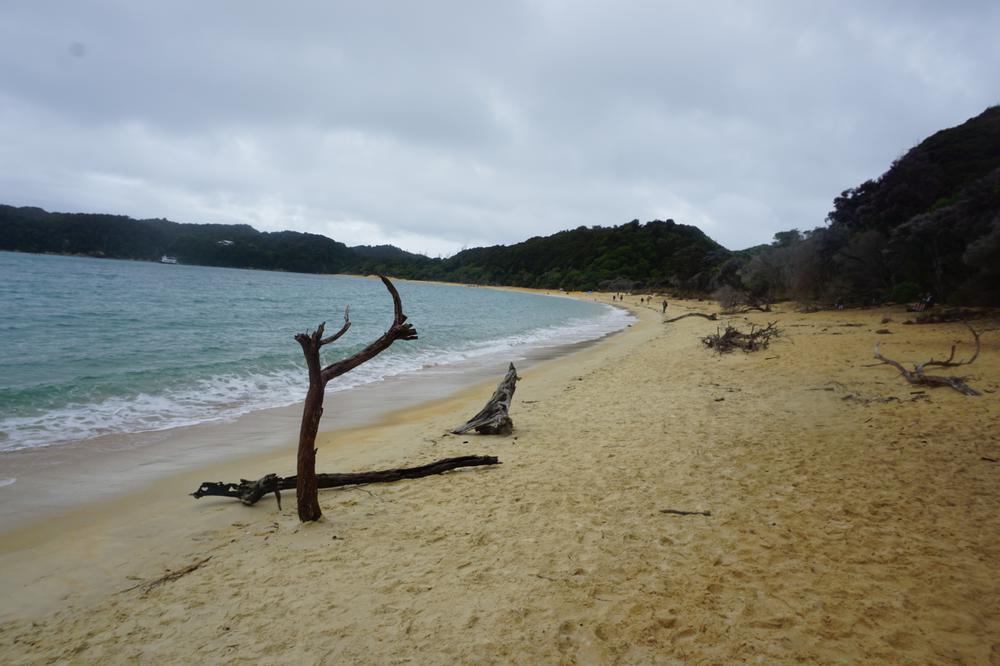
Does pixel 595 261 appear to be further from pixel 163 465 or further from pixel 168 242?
pixel 163 465

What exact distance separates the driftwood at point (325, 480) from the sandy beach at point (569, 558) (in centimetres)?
13

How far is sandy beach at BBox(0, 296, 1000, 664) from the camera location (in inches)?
119

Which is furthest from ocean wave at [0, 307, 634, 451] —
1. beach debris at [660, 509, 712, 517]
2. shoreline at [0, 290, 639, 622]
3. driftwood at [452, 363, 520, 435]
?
beach debris at [660, 509, 712, 517]

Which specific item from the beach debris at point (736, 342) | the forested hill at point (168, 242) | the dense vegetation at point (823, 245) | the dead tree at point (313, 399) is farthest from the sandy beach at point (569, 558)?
the forested hill at point (168, 242)

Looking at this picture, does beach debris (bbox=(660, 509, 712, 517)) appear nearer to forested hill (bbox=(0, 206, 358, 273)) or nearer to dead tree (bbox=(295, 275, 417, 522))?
dead tree (bbox=(295, 275, 417, 522))

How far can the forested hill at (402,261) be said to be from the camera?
97500 mm

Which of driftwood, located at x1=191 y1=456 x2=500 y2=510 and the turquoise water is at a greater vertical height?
driftwood, located at x1=191 y1=456 x2=500 y2=510

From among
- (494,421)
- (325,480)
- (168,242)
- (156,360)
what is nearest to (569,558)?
(325,480)

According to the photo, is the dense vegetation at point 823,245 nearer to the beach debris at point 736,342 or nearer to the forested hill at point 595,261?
the forested hill at point 595,261

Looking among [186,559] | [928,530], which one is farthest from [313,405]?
[928,530]

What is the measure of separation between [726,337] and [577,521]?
46.4ft

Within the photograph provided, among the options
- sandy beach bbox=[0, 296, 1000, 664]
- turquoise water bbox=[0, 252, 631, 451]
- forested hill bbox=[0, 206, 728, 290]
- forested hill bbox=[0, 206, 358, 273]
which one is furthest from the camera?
forested hill bbox=[0, 206, 358, 273]

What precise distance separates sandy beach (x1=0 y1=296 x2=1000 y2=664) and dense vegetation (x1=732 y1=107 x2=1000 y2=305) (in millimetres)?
16161

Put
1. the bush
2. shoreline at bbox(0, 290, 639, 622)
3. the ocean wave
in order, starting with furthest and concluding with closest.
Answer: the bush, the ocean wave, shoreline at bbox(0, 290, 639, 622)
